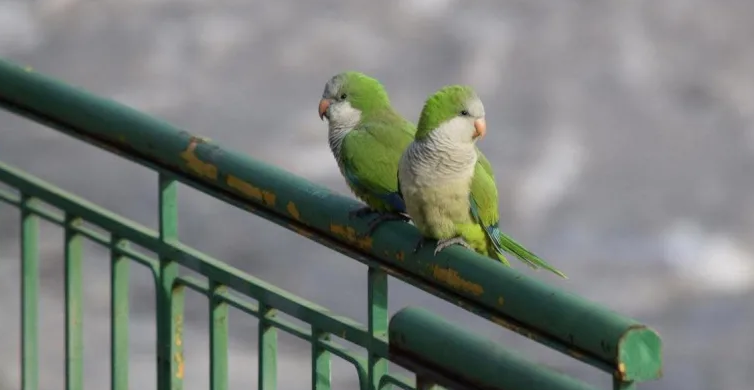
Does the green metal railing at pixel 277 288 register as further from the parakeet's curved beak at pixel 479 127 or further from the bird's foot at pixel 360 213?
the parakeet's curved beak at pixel 479 127

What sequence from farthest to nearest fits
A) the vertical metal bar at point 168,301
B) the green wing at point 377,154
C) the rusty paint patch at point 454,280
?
the green wing at point 377,154 < the vertical metal bar at point 168,301 < the rusty paint patch at point 454,280

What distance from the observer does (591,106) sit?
9.19 m

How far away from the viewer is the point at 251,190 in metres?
2.31

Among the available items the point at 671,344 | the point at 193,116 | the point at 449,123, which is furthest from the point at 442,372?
the point at 193,116

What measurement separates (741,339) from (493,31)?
11.0ft

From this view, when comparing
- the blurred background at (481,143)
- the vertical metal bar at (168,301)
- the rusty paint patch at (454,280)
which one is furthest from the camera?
the blurred background at (481,143)

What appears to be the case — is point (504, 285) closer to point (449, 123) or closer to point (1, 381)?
point (449, 123)

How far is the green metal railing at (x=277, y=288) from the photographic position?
1748mm

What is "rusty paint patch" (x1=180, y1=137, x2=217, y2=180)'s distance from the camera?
237 centimetres

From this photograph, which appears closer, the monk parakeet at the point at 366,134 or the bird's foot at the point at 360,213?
the bird's foot at the point at 360,213

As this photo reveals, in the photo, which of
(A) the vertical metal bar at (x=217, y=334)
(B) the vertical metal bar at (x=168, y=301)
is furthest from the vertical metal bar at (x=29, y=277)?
(A) the vertical metal bar at (x=217, y=334)

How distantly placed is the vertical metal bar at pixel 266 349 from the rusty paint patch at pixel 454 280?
0.37m

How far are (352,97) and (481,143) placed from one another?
5.00 m

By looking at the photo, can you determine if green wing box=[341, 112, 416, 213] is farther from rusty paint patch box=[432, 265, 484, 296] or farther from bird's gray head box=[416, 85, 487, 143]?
rusty paint patch box=[432, 265, 484, 296]
